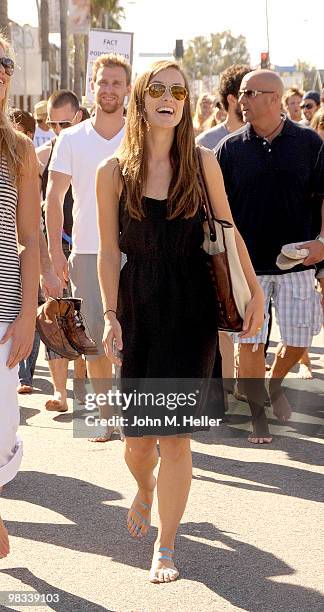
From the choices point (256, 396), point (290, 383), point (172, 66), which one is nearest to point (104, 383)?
point (256, 396)

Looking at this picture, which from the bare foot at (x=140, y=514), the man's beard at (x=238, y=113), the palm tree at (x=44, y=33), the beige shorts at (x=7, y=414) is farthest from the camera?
the palm tree at (x=44, y=33)

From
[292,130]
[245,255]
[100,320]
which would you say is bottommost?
[100,320]

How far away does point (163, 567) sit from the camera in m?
5.11

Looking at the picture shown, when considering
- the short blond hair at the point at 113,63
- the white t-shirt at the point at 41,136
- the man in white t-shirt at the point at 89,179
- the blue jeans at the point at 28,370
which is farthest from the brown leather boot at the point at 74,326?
the white t-shirt at the point at 41,136

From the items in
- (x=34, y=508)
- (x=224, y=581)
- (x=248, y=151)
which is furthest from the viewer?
(x=248, y=151)

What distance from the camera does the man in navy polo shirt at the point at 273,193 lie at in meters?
7.73

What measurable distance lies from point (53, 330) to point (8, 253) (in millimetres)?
668

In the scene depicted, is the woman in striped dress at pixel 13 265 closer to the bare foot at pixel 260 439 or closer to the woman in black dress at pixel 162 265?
the woman in black dress at pixel 162 265

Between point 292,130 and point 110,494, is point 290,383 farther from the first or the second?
point 110,494

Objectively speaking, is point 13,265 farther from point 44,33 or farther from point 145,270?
point 44,33

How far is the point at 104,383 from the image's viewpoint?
7910 millimetres

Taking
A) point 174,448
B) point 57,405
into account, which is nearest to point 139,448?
point 174,448

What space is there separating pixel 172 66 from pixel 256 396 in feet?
10.9

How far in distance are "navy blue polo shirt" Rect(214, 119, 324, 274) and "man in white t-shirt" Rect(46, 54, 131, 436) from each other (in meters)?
0.72
